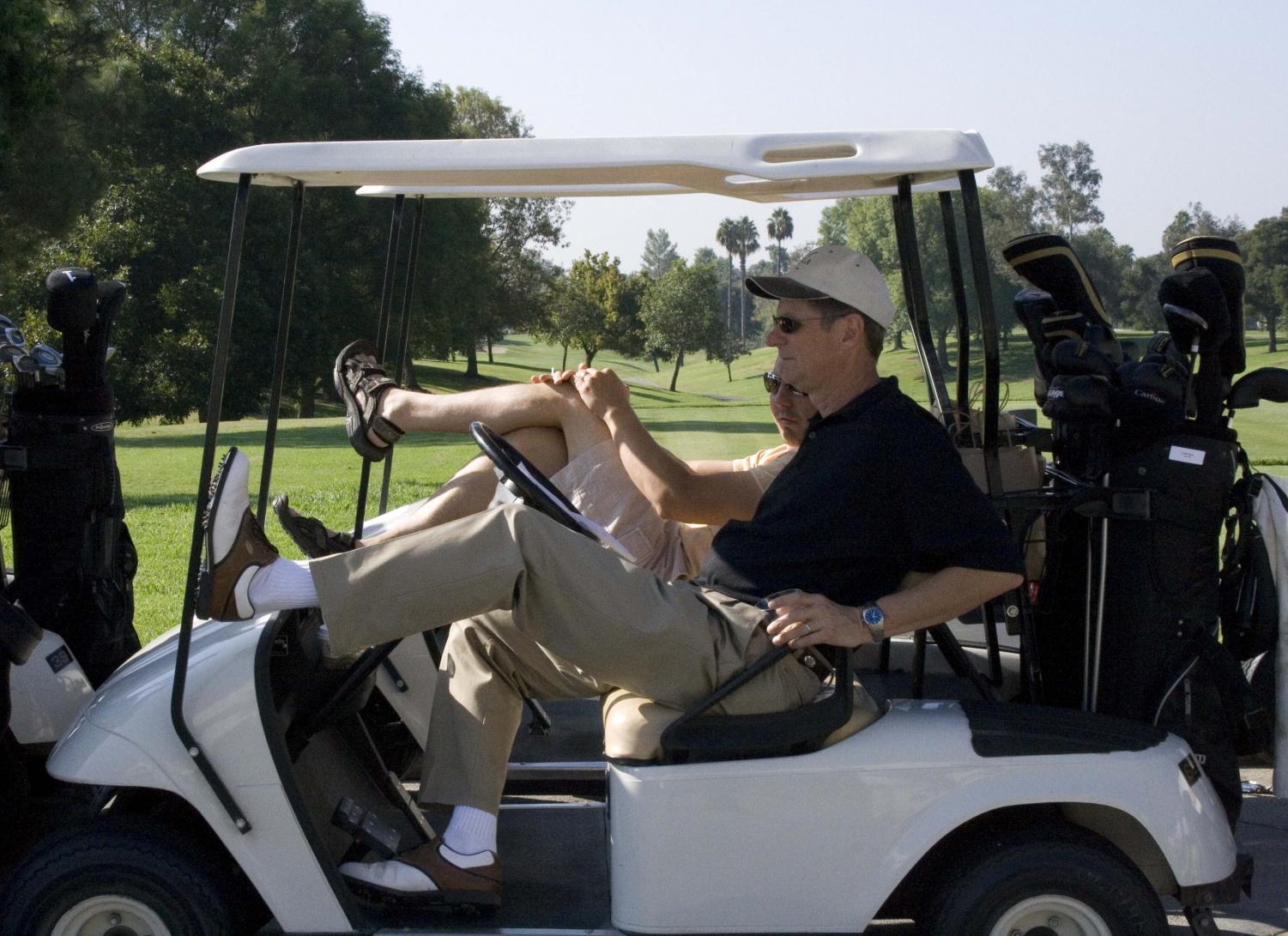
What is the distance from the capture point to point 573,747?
421cm

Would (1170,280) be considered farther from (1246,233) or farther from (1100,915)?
(1246,233)

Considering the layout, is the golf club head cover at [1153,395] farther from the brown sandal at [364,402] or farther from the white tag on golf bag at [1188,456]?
the brown sandal at [364,402]

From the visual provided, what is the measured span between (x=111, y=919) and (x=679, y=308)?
162 feet

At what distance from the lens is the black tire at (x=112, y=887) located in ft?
8.67

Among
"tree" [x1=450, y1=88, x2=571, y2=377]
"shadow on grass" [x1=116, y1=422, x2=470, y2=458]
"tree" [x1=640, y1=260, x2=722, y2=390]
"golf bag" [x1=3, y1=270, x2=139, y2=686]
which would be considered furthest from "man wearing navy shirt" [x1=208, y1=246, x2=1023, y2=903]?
"tree" [x1=640, y1=260, x2=722, y2=390]

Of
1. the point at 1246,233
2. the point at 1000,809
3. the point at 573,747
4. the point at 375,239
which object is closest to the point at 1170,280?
the point at 1000,809

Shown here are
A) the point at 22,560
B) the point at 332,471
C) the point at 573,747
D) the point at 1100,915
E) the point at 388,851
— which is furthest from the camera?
the point at 332,471

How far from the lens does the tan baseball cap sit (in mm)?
2967

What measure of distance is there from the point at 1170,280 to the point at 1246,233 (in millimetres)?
57314

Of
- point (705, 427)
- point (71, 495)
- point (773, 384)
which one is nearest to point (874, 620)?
point (773, 384)

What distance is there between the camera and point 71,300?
11.9 ft

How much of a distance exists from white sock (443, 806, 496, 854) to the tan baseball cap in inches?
51.9

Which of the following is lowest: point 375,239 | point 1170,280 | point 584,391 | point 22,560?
point 22,560

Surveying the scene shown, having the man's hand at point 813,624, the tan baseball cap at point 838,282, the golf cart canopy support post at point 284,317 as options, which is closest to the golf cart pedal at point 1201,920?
the man's hand at point 813,624
